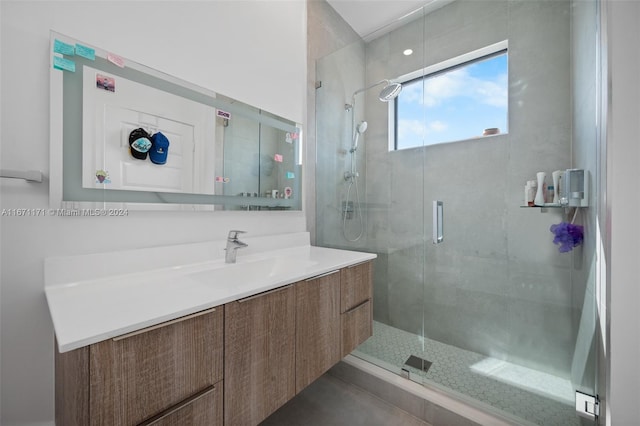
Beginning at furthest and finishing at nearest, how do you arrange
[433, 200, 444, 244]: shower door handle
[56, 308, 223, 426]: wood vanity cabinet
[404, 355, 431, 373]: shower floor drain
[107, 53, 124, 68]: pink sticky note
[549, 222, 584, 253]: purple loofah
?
[433, 200, 444, 244]: shower door handle → [404, 355, 431, 373]: shower floor drain → [549, 222, 584, 253]: purple loofah → [107, 53, 124, 68]: pink sticky note → [56, 308, 223, 426]: wood vanity cabinet

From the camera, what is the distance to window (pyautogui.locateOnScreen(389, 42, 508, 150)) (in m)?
1.83

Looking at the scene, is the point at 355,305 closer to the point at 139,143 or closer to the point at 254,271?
the point at 254,271

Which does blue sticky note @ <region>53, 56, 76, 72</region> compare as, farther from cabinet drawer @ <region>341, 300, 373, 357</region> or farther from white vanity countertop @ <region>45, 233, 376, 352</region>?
cabinet drawer @ <region>341, 300, 373, 357</region>

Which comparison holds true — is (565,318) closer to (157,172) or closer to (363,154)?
(363,154)

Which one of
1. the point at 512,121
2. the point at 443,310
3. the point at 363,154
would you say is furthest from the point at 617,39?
the point at 443,310

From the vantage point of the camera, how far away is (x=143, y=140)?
109cm

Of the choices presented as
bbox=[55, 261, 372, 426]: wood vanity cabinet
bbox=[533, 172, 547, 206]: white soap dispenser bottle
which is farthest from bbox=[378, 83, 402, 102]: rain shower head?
bbox=[55, 261, 372, 426]: wood vanity cabinet

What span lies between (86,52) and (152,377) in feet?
3.86

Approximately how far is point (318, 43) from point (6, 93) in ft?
6.15

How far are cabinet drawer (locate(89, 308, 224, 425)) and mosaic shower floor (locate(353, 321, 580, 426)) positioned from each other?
1.29m

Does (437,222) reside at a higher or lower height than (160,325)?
higher

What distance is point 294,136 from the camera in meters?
1.84

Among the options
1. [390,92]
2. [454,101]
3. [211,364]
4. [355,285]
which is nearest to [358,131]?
[390,92]

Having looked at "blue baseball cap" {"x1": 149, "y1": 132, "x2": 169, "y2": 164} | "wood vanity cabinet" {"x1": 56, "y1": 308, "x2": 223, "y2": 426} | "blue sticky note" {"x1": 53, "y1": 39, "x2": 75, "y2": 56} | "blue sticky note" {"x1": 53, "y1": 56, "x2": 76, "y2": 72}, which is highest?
"blue sticky note" {"x1": 53, "y1": 39, "x2": 75, "y2": 56}
